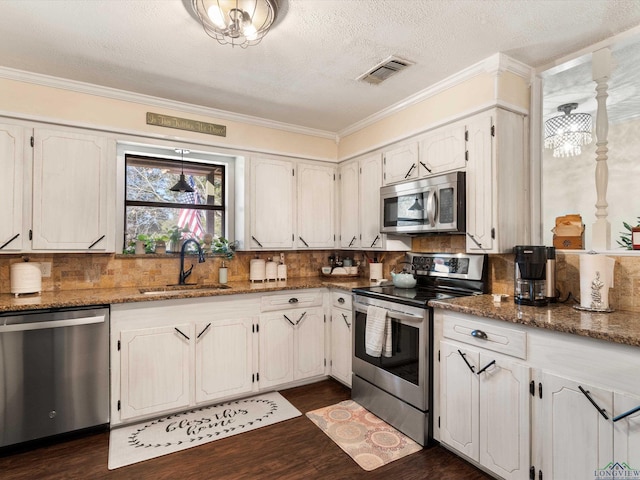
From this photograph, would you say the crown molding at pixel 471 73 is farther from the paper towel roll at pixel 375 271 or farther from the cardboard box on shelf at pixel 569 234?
the paper towel roll at pixel 375 271

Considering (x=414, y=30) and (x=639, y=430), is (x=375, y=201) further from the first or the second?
(x=639, y=430)

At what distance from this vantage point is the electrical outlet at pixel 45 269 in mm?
2809

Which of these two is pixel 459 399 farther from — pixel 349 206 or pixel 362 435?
pixel 349 206

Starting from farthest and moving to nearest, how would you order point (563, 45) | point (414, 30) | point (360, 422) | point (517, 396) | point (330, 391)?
point (330, 391) < point (360, 422) < point (563, 45) < point (414, 30) < point (517, 396)

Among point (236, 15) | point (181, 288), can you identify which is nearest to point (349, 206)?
point (181, 288)

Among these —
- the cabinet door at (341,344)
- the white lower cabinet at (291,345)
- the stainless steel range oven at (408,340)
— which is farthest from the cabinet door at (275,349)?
the stainless steel range oven at (408,340)

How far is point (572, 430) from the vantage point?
65.4 inches

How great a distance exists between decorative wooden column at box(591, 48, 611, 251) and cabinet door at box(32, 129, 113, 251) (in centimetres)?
345

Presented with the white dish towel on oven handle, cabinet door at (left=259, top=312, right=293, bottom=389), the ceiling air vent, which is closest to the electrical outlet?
cabinet door at (left=259, top=312, right=293, bottom=389)

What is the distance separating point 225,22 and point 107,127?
5.14 feet

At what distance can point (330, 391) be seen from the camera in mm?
3213

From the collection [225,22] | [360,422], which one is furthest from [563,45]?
[360,422]

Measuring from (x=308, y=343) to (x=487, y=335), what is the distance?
5.70ft

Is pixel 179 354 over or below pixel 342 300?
below
